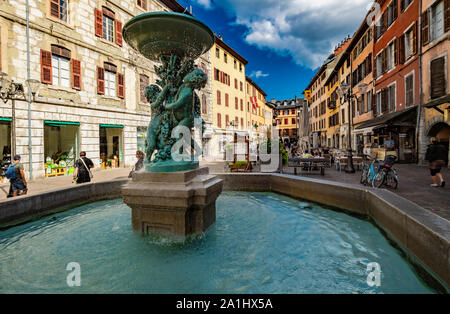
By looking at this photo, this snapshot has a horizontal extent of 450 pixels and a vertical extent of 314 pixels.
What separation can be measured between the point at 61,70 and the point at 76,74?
27.0 inches

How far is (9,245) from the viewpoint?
3725 mm

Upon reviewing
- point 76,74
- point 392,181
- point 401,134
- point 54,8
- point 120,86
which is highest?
point 54,8

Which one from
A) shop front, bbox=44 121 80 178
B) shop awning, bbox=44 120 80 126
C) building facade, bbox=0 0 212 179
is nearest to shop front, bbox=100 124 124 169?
building facade, bbox=0 0 212 179

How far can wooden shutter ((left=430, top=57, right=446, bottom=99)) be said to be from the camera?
11.9 metres

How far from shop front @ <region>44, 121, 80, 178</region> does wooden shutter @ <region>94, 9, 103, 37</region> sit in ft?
18.8

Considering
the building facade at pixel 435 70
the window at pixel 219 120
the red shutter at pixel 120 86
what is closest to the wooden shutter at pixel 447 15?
the building facade at pixel 435 70

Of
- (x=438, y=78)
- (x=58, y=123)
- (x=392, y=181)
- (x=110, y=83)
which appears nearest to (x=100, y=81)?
(x=110, y=83)

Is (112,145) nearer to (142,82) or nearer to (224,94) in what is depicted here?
(142,82)

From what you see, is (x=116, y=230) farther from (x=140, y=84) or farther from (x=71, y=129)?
(x=140, y=84)

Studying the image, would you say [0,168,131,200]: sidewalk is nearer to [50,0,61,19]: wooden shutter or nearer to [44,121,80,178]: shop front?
[44,121,80,178]: shop front

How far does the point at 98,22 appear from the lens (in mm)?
14141

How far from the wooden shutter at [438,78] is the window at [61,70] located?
19205mm
